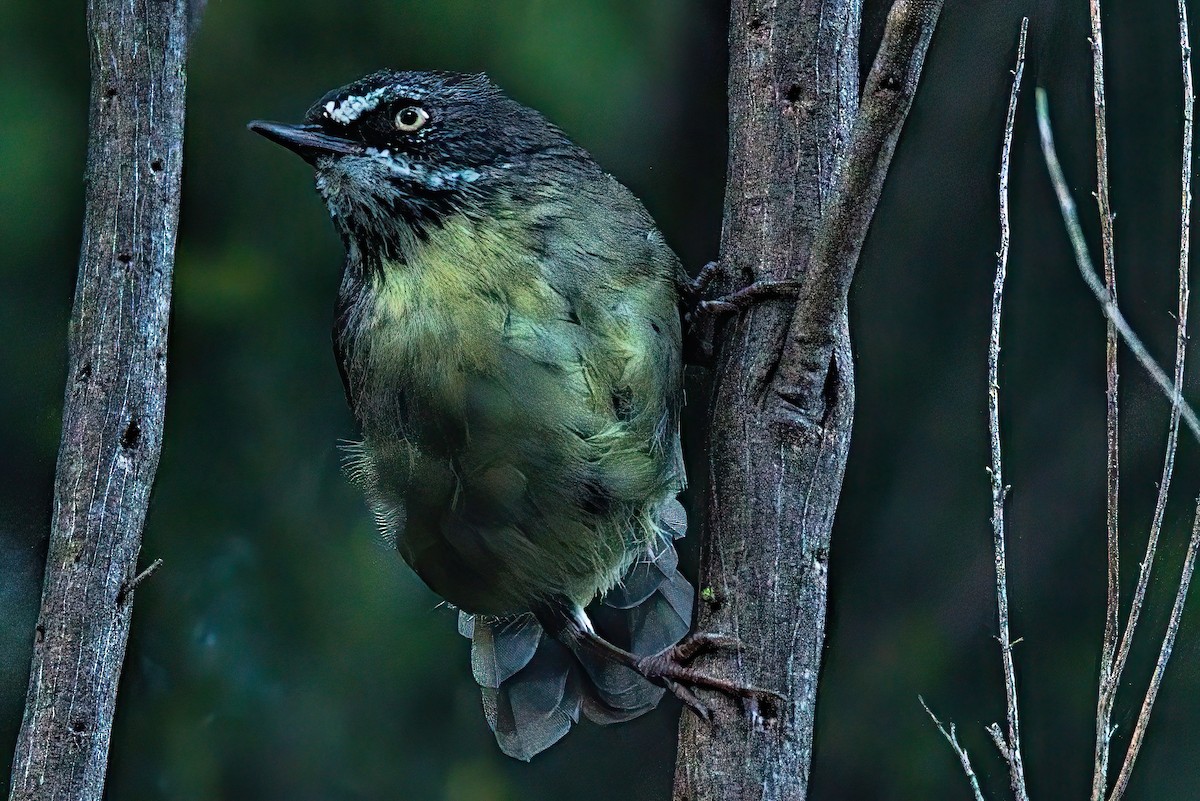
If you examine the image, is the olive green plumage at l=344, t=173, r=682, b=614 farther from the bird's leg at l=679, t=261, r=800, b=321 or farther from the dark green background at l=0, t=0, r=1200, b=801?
the dark green background at l=0, t=0, r=1200, b=801

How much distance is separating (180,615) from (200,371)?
38 centimetres

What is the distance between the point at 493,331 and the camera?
1.52 meters

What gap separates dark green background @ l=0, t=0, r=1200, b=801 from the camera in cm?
174

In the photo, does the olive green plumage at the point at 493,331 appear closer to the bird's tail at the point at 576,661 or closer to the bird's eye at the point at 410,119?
the bird's eye at the point at 410,119

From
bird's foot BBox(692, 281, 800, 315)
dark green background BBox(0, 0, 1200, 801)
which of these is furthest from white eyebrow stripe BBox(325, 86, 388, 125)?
bird's foot BBox(692, 281, 800, 315)

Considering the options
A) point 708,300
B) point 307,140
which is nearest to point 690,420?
point 708,300

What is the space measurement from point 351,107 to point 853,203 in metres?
0.68

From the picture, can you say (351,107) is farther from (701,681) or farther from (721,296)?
(701,681)

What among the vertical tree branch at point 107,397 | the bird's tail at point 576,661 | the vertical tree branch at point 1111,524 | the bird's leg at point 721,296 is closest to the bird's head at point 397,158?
the vertical tree branch at point 107,397

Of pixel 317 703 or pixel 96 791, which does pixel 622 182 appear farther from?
pixel 96 791

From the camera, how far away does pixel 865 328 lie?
186 cm

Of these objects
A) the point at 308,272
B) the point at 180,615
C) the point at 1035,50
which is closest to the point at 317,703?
the point at 180,615

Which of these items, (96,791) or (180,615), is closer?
(96,791)

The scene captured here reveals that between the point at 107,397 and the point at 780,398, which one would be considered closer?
the point at 780,398
